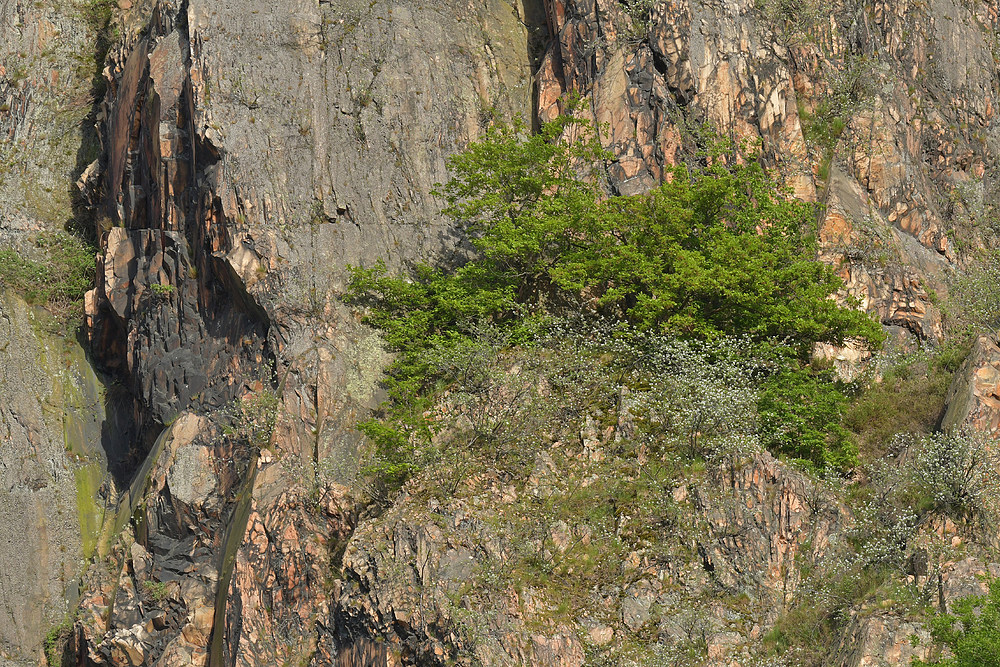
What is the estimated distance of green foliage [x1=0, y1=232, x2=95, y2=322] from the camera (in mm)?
27219

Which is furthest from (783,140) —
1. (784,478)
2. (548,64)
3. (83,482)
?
Result: (83,482)

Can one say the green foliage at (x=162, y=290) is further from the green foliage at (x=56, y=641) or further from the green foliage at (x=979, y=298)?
the green foliage at (x=979, y=298)

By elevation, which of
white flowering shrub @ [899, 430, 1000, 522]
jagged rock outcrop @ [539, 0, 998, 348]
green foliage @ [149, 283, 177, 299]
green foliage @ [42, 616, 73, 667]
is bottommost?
green foliage @ [42, 616, 73, 667]

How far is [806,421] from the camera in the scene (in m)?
19.3

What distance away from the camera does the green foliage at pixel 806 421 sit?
19016mm

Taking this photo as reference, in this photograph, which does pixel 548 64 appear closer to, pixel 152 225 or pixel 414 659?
pixel 152 225

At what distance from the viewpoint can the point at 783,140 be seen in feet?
79.7

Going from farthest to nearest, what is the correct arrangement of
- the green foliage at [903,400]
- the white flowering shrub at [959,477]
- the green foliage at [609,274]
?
the green foliage at [609,274] < the green foliage at [903,400] < the white flowering shrub at [959,477]

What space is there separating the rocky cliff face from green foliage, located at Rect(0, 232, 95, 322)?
674 millimetres

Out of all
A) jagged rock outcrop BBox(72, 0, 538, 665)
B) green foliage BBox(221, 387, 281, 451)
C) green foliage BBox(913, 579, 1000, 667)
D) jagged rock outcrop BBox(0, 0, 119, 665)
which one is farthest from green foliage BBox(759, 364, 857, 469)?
jagged rock outcrop BBox(0, 0, 119, 665)

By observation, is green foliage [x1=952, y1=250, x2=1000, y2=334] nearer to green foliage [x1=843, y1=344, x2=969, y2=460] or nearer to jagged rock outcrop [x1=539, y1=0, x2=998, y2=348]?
jagged rock outcrop [x1=539, y1=0, x2=998, y2=348]

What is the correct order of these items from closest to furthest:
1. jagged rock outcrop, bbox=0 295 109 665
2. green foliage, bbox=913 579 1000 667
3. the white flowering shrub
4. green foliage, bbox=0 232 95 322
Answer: green foliage, bbox=913 579 1000 667, the white flowering shrub, jagged rock outcrop, bbox=0 295 109 665, green foliage, bbox=0 232 95 322

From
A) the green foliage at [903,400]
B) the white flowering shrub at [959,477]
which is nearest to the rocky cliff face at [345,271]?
the white flowering shrub at [959,477]

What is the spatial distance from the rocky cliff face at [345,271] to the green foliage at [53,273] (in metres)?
0.67
